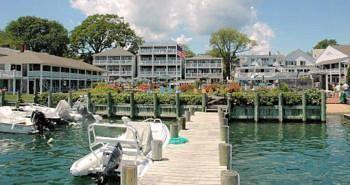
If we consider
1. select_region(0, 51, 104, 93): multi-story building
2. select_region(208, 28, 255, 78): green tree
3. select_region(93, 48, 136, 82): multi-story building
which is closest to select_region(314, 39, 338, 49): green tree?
select_region(208, 28, 255, 78): green tree

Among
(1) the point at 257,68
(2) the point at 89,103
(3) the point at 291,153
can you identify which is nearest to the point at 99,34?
(1) the point at 257,68

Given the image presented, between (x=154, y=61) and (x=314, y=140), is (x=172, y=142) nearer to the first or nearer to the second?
(x=314, y=140)

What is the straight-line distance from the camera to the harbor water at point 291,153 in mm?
18438

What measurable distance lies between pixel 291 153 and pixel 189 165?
1061 cm

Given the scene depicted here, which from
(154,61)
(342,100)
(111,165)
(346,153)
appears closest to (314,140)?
(346,153)

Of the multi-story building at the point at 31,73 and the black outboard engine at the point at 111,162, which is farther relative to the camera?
the multi-story building at the point at 31,73

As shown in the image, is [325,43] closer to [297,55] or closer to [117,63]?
[297,55]

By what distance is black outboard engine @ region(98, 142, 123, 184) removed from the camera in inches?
630

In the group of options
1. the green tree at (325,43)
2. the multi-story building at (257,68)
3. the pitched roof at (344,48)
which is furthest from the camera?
the green tree at (325,43)

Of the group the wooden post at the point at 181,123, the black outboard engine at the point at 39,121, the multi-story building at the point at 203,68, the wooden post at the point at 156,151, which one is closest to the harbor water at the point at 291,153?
the wooden post at the point at 181,123

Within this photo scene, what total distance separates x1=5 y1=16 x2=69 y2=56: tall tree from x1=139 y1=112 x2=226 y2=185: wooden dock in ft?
315

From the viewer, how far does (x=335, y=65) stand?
85312 mm

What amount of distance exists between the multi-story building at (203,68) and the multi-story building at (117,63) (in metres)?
13.5

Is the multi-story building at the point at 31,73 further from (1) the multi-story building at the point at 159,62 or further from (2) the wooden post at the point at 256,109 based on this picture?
(2) the wooden post at the point at 256,109
